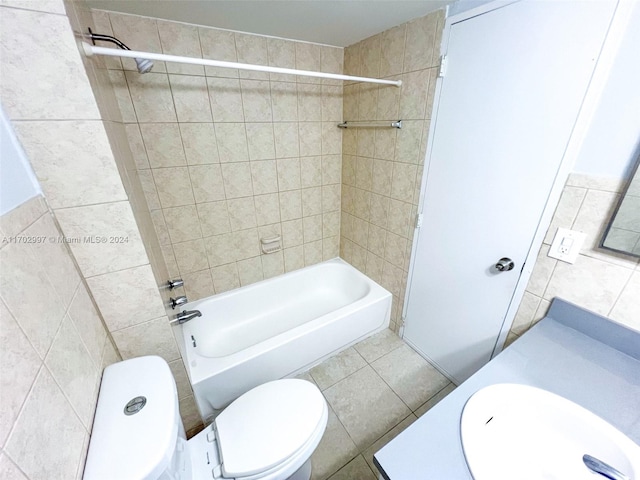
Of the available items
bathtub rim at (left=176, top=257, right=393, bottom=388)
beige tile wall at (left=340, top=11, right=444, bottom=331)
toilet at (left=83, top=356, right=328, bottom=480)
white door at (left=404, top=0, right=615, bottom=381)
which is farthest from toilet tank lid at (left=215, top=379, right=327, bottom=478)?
beige tile wall at (left=340, top=11, right=444, bottom=331)

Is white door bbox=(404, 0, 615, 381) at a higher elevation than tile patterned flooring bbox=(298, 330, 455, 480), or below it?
higher

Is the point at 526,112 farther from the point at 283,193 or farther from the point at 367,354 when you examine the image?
the point at 367,354

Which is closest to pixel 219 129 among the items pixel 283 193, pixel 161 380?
pixel 283 193

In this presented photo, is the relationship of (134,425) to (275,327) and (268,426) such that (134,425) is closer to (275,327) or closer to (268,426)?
(268,426)

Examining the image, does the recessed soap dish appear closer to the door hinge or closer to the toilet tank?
the toilet tank

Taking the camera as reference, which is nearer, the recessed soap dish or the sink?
the sink

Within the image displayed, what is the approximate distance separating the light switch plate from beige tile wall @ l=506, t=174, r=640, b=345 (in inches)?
0.6

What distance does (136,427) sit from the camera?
654mm

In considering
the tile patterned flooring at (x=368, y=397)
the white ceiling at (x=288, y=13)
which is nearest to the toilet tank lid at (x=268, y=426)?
the tile patterned flooring at (x=368, y=397)

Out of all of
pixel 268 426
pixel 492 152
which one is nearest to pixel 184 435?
pixel 268 426

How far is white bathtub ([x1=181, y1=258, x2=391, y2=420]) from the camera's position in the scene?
4.57ft

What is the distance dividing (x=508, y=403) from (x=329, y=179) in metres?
1.72

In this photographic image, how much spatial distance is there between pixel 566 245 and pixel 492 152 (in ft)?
1.58

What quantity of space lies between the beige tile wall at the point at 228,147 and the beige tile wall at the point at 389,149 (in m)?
0.19
